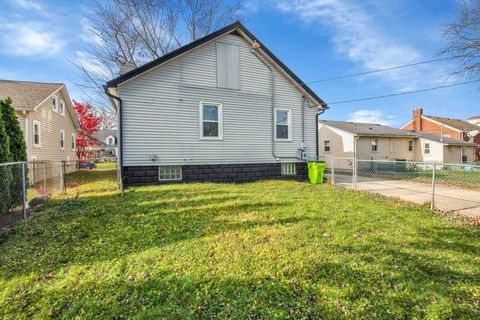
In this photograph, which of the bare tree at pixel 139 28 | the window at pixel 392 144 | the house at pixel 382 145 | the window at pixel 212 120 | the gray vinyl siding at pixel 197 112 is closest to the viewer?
the gray vinyl siding at pixel 197 112

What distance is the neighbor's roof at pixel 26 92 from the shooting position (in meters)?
11.6

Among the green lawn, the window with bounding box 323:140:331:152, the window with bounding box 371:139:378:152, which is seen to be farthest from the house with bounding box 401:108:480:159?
the green lawn

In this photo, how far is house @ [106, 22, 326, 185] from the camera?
8.07 m

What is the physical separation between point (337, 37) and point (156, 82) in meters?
9.61

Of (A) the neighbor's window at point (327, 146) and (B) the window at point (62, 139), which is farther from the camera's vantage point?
(A) the neighbor's window at point (327, 146)

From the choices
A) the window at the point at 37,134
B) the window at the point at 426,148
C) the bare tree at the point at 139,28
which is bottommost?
the window at the point at 426,148

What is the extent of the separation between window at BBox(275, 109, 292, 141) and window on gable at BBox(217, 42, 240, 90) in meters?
2.37

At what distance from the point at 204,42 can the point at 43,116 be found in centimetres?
1138

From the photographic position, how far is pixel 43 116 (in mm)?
13227

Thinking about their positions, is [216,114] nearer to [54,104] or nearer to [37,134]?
[37,134]

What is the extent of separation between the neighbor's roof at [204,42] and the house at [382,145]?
973 centimetres

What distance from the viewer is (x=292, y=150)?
10297mm

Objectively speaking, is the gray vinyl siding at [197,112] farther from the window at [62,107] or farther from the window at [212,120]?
the window at [62,107]

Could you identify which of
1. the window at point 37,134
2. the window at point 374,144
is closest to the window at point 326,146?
the window at point 374,144
